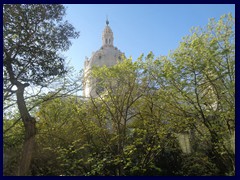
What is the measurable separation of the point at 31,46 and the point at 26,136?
2.91m

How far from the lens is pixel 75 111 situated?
11750mm

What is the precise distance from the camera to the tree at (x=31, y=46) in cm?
778

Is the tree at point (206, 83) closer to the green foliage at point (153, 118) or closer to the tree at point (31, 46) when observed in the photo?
the green foliage at point (153, 118)

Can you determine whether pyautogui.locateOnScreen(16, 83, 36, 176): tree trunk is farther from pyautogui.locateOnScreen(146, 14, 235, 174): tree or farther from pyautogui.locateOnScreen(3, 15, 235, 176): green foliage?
pyautogui.locateOnScreen(146, 14, 235, 174): tree

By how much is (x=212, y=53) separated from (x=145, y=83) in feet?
10.2

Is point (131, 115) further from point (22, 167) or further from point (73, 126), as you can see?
point (22, 167)

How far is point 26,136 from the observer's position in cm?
724

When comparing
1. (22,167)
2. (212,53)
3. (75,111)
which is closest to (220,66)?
(212,53)

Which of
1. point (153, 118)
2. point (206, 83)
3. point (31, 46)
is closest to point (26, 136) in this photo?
point (31, 46)

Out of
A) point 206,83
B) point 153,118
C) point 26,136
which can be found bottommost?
point 26,136

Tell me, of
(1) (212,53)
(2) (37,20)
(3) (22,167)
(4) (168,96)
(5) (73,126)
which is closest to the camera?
(3) (22,167)

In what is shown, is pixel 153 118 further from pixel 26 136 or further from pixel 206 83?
pixel 26 136

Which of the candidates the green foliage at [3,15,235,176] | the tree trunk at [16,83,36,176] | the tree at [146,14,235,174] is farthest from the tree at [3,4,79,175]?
the tree at [146,14,235,174]

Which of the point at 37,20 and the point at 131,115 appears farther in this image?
the point at 131,115
